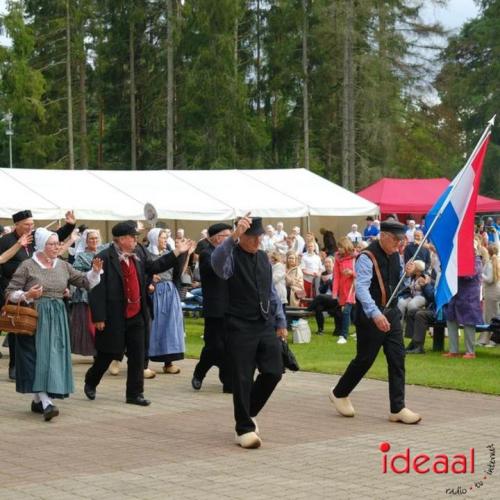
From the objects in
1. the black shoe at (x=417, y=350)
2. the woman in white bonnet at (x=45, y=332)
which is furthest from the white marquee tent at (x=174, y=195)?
the woman in white bonnet at (x=45, y=332)

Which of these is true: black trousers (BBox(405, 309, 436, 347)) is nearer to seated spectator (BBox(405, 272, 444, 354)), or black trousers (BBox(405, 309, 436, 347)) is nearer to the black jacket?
seated spectator (BBox(405, 272, 444, 354))

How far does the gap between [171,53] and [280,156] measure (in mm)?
10028

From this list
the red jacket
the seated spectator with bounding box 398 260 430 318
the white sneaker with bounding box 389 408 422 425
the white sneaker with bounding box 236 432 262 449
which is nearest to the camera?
the white sneaker with bounding box 236 432 262 449

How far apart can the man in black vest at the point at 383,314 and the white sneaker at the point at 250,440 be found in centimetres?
166

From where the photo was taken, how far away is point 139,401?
1085cm

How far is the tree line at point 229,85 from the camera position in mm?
47344

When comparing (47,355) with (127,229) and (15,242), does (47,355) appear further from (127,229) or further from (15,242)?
(15,242)

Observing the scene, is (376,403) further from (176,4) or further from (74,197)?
(176,4)

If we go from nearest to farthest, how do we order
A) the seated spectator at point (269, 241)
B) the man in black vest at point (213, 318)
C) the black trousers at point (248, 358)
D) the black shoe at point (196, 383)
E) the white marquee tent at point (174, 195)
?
the black trousers at point (248, 358), the man in black vest at point (213, 318), the black shoe at point (196, 383), the white marquee tent at point (174, 195), the seated spectator at point (269, 241)

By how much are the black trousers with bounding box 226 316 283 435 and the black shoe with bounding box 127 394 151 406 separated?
2.40 m

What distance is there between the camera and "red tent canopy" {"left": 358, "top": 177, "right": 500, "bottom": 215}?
3806 cm

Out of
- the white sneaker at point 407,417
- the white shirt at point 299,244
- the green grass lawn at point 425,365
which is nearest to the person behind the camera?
the white sneaker at point 407,417

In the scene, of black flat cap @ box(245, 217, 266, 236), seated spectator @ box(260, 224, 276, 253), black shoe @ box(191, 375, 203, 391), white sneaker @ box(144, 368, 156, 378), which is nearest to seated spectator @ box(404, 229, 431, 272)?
white sneaker @ box(144, 368, 156, 378)

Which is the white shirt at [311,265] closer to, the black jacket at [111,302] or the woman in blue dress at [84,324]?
the woman in blue dress at [84,324]
